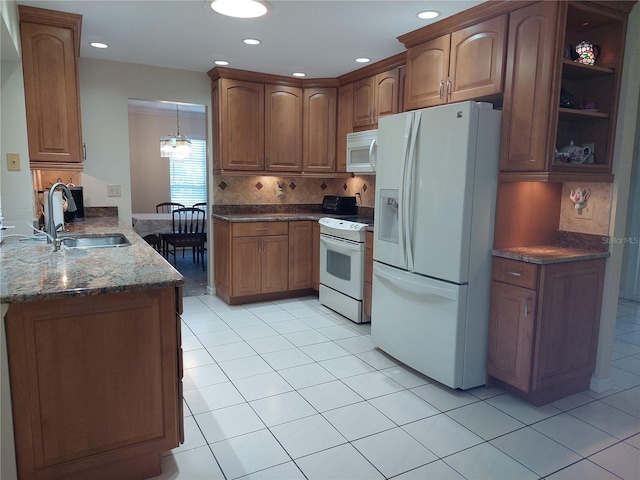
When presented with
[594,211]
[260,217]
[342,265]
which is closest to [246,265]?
[260,217]

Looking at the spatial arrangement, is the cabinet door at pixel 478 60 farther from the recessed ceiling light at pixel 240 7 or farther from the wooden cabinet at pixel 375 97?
the recessed ceiling light at pixel 240 7

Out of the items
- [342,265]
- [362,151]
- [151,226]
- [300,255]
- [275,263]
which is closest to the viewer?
[342,265]

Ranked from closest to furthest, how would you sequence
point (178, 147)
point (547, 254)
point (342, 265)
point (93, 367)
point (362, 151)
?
1. point (93, 367)
2. point (547, 254)
3. point (342, 265)
4. point (362, 151)
5. point (178, 147)

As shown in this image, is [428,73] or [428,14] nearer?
[428,14]

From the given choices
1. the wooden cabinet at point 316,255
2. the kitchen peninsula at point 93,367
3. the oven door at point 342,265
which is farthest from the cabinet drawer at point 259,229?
the kitchen peninsula at point 93,367

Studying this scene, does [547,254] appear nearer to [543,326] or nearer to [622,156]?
[543,326]

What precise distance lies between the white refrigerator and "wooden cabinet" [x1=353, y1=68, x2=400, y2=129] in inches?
39.5

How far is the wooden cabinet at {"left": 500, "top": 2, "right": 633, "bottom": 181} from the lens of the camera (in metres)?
2.29

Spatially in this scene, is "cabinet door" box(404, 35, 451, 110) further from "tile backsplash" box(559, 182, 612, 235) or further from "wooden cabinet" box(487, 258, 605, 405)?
"wooden cabinet" box(487, 258, 605, 405)

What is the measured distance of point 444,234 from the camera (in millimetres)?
2551

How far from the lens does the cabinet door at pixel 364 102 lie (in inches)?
161

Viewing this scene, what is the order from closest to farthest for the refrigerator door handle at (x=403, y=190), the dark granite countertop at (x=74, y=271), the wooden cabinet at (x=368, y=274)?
the dark granite countertop at (x=74, y=271) < the refrigerator door handle at (x=403, y=190) < the wooden cabinet at (x=368, y=274)

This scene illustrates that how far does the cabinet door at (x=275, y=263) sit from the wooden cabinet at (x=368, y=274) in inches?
41.3

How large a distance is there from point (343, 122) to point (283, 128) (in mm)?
642
